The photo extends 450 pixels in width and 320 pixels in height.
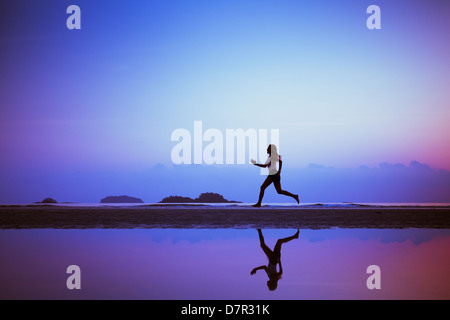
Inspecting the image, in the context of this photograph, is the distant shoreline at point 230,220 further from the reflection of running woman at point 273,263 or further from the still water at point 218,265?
the reflection of running woman at point 273,263

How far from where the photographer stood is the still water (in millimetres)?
4309

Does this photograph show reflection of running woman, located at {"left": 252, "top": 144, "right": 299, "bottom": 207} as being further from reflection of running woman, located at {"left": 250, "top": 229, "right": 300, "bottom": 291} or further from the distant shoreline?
reflection of running woman, located at {"left": 250, "top": 229, "right": 300, "bottom": 291}

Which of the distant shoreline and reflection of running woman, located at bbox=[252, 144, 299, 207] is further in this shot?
reflection of running woman, located at bbox=[252, 144, 299, 207]

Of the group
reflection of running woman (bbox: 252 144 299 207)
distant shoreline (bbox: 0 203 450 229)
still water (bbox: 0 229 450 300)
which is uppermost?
reflection of running woman (bbox: 252 144 299 207)

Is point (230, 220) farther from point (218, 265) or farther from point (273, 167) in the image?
point (218, 265)

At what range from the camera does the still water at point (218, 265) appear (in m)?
4.31

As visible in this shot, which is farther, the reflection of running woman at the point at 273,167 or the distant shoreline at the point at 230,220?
the reflection of running woman at the point at 273,167

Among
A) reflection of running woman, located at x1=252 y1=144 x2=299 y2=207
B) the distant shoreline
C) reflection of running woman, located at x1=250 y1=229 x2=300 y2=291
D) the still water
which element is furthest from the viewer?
reflection of running woman, located at x1=252 y1=144 x2=299 y2=207

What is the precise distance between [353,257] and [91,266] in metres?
3.59

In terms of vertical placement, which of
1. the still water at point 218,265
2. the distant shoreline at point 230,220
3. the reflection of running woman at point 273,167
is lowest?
the distant shoreline at point 230,220

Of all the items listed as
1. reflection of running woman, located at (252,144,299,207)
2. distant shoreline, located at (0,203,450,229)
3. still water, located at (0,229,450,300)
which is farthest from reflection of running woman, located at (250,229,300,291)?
reflection of running woman, located at (252,144,299,207)

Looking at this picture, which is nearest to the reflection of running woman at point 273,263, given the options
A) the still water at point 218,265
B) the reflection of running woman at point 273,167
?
the still water at point 218,265
